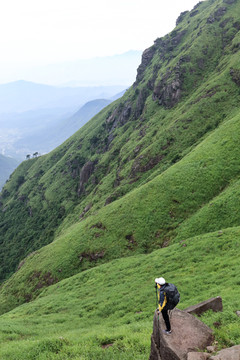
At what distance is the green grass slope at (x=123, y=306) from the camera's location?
14828 mm

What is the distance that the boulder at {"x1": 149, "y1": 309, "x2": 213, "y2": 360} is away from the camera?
10.6 meters

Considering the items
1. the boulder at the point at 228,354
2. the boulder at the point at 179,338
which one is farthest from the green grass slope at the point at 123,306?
the boulder at the point at 228,354

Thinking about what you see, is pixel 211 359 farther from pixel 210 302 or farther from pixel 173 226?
pixel 173 226

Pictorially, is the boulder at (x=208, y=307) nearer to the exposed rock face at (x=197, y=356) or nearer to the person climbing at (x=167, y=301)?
the person climbing at (x=167, y=301)

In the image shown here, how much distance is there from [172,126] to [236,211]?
230 ft

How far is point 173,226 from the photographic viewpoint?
51.0 meters

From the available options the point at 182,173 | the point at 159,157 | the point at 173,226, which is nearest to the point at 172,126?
the point at 159,157

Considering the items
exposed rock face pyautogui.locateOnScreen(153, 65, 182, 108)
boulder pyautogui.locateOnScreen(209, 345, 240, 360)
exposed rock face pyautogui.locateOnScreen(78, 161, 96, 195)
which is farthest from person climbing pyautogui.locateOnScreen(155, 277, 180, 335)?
exposed rock face pyautogui.locateOnScreen(78, 161, 96, 195)

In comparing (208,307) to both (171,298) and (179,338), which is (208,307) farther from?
(171,298)

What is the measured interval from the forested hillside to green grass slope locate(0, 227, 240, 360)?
0.24m

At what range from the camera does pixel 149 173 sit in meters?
94.1

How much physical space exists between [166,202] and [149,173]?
37.6 metres

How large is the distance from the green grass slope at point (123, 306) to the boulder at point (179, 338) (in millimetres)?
856

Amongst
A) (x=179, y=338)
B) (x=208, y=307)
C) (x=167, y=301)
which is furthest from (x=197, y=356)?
(x=208, y=307)
